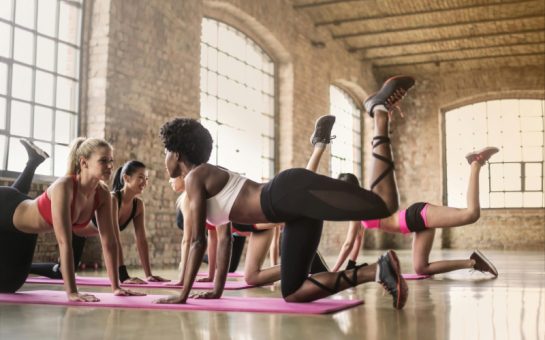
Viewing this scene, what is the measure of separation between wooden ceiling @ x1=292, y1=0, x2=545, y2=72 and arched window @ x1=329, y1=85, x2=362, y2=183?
3.99 feet

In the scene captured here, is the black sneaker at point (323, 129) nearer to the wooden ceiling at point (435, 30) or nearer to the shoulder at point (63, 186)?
the shoulder at point (63, 186)

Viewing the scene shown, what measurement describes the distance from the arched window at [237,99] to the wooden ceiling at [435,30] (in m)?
1.90

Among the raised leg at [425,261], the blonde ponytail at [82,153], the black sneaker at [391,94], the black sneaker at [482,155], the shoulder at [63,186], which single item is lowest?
the raised leg at [425,261]

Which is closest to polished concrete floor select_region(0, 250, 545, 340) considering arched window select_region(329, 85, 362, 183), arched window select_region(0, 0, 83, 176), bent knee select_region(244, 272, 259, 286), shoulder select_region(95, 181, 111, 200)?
shoulder select_region(95, 181, 111, 200)

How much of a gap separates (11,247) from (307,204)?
5.82 feet

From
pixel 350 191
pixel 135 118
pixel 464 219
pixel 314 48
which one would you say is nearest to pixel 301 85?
pixel 314 48

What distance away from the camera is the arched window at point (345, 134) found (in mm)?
14958

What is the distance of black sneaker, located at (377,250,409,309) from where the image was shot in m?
2.99

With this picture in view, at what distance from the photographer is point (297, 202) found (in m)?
2.96

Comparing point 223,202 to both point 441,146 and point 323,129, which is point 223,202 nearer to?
point 323,129

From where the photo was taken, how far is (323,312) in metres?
2.91

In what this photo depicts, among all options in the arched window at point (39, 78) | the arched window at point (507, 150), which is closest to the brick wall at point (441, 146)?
the arched window at point (507, 150)

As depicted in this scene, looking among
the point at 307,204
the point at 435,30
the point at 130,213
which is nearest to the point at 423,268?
the point at 130,213

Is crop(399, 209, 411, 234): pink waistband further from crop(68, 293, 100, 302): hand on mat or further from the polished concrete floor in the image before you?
crop(68, 293, 100, 302): hand on mat
